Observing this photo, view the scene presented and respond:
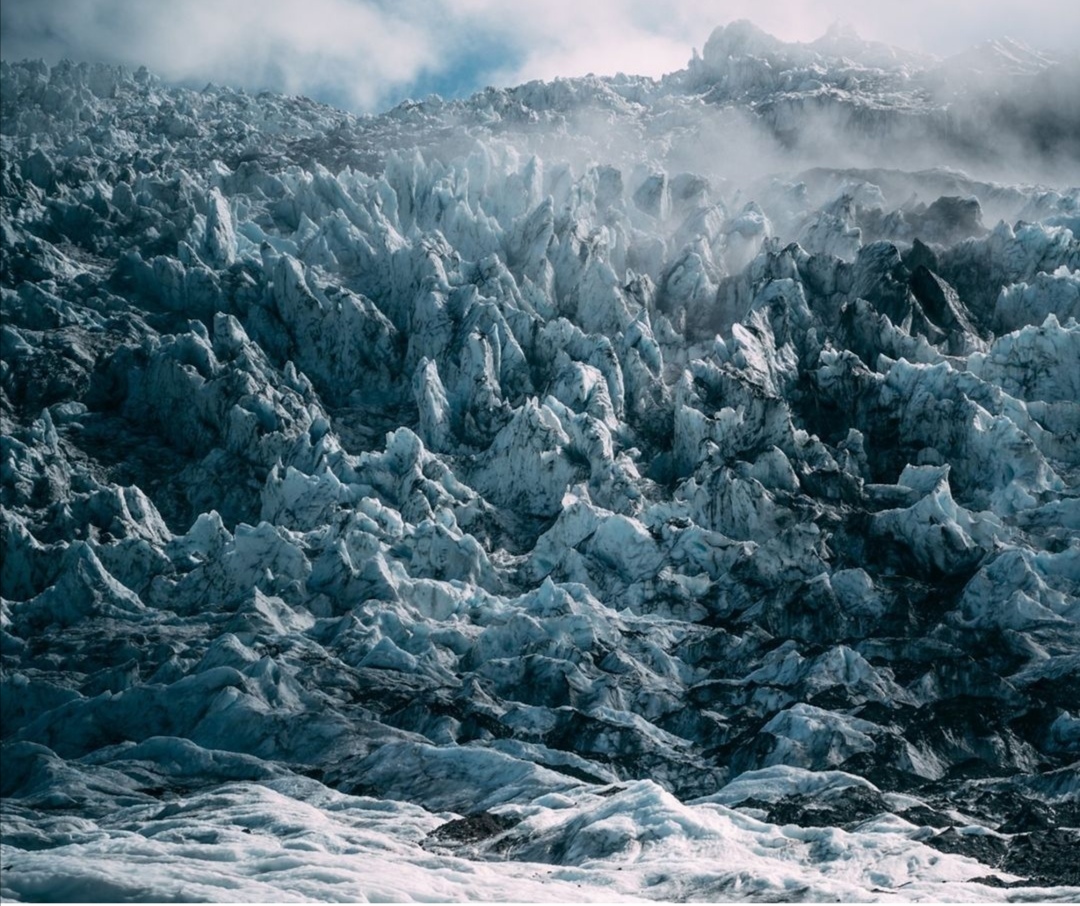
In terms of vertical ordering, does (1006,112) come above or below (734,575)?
above

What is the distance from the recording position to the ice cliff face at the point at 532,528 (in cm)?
4081

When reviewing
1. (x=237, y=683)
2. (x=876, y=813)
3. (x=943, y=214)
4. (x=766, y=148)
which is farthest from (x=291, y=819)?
(x=766, y=148)

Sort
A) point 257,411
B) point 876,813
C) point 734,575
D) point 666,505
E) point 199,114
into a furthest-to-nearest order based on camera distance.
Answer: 1. point 199,114
2. point 257,411
3. point 666,505
4. point 734,575
5. point 876,813

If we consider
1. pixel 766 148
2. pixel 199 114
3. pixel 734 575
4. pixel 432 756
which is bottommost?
pixel 432 756

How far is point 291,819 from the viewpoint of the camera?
1583 inches

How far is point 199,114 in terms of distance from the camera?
174m

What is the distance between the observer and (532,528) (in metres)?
77.5

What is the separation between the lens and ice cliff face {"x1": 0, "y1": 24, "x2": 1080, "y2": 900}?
4081 centimetres

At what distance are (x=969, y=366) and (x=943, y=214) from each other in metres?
33.2

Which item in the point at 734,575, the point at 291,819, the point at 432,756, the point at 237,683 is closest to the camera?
the point at 291,819

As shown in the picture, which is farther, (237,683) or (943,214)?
(943,214)

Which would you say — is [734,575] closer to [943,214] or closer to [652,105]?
[943,214]

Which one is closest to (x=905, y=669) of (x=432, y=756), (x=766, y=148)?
(x=432, y=756)

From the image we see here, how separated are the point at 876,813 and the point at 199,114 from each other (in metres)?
152
